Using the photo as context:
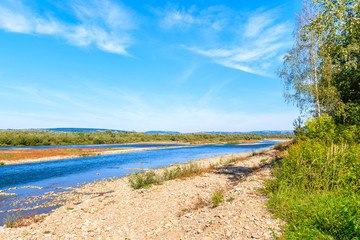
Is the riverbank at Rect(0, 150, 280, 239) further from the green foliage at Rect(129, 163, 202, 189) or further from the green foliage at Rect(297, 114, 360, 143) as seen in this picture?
the green foliage at Rect(297, 114, 360, 143)

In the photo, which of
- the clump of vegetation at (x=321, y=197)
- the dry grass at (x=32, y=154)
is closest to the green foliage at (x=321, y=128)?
the clump of vegetation at (x=321, y=197)

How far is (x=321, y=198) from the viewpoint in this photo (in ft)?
17.2

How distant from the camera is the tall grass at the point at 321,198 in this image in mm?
3867

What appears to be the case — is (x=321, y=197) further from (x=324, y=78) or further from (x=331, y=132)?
(x=324, y=78)

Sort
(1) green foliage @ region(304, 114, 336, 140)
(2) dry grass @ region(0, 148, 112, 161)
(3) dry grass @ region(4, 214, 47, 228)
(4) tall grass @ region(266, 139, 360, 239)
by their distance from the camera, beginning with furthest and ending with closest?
(2) dry grass @ region(0, 148, 112, 161)
(1) green foliage @ region(304, 114, 336, 140)
(3) dry grass @ region(4, 214, 47, 228)
(4) tall grass @ region(266, 139, 360, 239)

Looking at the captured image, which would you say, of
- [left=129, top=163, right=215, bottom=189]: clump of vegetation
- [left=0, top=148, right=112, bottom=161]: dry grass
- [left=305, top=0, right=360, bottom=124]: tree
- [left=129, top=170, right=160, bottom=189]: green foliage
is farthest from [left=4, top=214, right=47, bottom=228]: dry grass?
[left=0, top=148, right=112, bottom=161]: dry grass

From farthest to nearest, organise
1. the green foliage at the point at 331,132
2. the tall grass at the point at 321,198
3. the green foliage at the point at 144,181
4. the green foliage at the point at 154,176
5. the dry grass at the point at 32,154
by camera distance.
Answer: the dry grass at the point at 32,154
the green foliage at the point at 154,176
the green foliage at the point at 144,181
the green foliage at the point at 331,132
the tall grass at the point at 321,198

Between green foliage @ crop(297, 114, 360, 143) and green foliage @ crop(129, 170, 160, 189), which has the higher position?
green foliage @ crop(297, 114, 360, 143)

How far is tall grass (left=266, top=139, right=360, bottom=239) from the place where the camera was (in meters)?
3.87

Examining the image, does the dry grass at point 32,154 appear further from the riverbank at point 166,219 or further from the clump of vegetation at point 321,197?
the clump of vegetation at point 321,197

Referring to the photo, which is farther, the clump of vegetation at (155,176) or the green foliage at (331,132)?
the clump of vegetation at (155,176)

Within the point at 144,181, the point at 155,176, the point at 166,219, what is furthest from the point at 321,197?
the point at 155,176

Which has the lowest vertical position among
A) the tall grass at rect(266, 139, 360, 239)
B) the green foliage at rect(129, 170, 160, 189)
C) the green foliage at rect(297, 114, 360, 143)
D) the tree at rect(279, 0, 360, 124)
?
the green foliage at rect(129, 170, 160, 189)

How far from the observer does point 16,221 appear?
848 centimetres
